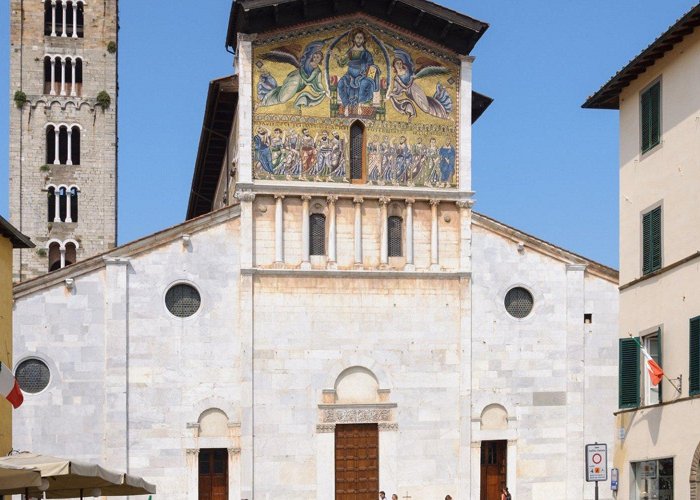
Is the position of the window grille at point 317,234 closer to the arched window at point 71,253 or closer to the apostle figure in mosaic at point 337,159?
the apostle figure in mosaic at point 337,159

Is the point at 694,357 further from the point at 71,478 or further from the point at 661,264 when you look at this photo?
the point at 71,478

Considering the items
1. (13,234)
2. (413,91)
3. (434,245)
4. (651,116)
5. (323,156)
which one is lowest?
(13,234)

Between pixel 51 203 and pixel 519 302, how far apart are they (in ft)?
98.4

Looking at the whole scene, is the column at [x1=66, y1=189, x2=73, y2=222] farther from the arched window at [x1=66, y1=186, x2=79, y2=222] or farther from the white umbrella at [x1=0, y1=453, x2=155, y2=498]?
the white umbrella at [x1=0, y1=453, x2=155, y2=498]

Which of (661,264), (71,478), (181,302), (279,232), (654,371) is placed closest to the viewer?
(71,478)

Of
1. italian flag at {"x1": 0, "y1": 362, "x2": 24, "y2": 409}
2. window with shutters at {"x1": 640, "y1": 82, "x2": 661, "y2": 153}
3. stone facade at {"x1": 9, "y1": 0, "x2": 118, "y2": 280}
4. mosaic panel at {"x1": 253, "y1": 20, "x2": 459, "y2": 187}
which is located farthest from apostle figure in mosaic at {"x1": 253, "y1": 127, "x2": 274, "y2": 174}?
Result: stone facade at {"x1": 9, "y1": 0, "x2": 118, "y2": 280}

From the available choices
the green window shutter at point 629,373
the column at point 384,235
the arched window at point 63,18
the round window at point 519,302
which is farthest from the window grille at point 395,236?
the arched window at point 63,18

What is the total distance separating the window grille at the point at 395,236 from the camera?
35.1 meters

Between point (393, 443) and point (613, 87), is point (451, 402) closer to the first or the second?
point (393, 443)

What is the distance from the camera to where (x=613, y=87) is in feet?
83.7

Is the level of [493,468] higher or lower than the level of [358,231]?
lower

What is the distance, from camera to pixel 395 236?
3519 cm

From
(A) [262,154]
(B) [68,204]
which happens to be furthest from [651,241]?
(B) [68,204]

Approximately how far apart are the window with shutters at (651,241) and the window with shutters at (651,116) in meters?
1.30
